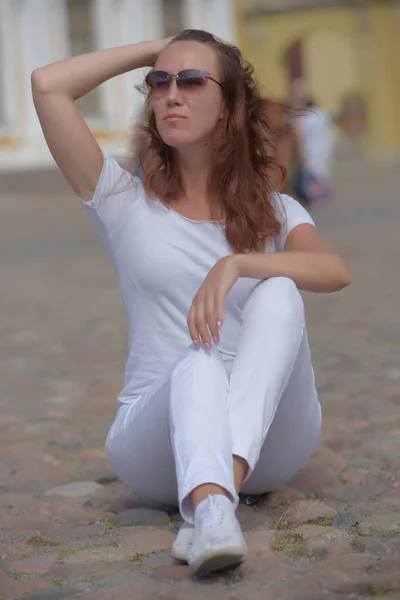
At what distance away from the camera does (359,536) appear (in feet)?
10.9

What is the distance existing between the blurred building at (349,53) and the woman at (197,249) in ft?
103

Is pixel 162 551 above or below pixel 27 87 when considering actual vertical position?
above

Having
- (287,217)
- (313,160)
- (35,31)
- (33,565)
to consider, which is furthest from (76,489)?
(35,31)

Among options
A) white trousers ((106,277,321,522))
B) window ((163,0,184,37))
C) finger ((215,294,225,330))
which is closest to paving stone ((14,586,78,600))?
white trousers ((106,277,321,522))

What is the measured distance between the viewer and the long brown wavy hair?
367 centimetres

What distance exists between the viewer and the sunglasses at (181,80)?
3.64m

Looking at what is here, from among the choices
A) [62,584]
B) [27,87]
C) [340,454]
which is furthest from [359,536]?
[27,87]

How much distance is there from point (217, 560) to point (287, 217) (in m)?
1.11

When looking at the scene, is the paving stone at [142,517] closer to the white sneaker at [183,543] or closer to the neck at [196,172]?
the white sneaker at [183,543]

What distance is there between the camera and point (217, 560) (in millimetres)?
2922

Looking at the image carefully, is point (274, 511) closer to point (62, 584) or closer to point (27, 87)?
point (62, 584)

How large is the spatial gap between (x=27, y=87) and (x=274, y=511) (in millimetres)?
28095

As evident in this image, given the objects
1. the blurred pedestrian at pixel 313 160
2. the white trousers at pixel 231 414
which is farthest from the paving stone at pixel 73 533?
the blurred pedestrian at pixel 313 160

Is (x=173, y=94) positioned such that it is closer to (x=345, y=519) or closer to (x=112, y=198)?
(x=112, y=198)
